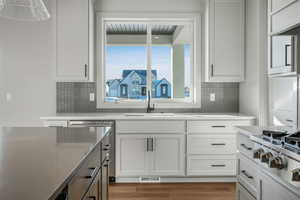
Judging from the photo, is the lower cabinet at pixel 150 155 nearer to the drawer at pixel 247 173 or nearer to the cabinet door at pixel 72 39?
the cabinet door at pixel 72 39

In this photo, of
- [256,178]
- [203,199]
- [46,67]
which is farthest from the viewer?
[46,67]

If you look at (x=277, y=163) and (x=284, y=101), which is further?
(x=284, y=101)

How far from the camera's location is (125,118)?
347 cm

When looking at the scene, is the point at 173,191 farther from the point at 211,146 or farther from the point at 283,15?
the point at 283,15

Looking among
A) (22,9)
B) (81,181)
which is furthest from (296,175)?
(22,9)

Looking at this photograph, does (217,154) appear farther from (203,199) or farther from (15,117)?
(15,117)

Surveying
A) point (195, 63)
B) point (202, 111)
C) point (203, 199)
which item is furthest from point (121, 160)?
point (195, 63)

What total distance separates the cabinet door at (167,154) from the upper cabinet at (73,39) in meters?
1.30

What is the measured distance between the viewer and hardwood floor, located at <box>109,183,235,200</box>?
3.10 meters

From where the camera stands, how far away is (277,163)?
1.49 meters

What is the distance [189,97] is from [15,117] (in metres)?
2.56

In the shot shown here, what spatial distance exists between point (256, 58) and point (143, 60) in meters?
1.60

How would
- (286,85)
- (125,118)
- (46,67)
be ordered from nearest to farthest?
1. (286,85)
2. (125,118)
3. (46,67)

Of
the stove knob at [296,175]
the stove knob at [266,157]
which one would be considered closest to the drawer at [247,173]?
the stove knob at [266,157]
